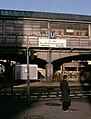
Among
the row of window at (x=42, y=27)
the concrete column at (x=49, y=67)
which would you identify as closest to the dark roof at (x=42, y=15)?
the row of window at (x=42, y=27)

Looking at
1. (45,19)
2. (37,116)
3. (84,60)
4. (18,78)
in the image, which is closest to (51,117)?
(37,116)

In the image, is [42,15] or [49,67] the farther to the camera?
[42,15]

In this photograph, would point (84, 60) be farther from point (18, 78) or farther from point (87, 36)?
point (18, 78)

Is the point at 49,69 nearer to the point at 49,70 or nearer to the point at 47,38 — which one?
the point at 49,70

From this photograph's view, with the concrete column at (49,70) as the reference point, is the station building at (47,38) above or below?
above

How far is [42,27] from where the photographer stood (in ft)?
165

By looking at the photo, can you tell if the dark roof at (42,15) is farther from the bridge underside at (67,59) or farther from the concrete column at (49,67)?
the concrete column at (49,67)

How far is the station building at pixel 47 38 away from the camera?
1879 inches

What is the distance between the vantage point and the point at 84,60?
54.4m

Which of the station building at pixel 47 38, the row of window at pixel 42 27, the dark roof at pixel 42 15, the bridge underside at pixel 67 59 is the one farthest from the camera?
the bridge underside at pixel 67 59

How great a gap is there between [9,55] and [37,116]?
115 ft

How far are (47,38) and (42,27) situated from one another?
3.20 metres

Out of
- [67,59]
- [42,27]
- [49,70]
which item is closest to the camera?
[49,70]

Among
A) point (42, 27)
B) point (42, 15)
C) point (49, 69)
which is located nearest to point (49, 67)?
point (49, 69)
